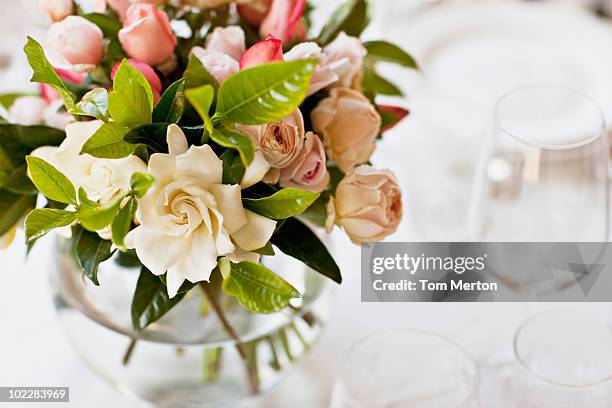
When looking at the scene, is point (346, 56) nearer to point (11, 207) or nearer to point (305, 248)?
point (305, 248)

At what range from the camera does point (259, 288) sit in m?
0.37

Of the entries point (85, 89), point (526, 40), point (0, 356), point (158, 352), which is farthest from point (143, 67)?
point (526, 40)

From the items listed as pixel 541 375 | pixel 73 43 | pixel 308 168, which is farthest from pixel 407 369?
pixel 73 43

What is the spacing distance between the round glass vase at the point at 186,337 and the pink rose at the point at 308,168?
17 cm

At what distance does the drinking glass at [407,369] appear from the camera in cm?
52

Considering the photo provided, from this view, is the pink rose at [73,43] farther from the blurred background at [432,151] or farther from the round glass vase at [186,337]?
the round glass vase at [186,337]

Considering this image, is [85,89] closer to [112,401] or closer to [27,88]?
[112,401]

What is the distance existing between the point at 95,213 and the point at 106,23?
0.56 feet

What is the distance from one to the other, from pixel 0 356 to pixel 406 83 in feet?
1.54

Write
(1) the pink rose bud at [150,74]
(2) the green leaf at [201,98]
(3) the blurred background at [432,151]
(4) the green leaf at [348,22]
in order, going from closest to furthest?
(2) the green leaf at [201,98] → (1) the pink rose bud at [150,74] → (4) the green leaf at [348,22] → (3) the blurred background at [432,151]

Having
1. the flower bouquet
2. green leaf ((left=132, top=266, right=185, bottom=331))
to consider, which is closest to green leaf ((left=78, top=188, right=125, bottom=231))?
the flower bouquet

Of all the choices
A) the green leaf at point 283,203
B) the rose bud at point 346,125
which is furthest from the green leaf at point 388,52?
the green leaf at point 283,203

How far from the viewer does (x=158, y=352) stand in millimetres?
581

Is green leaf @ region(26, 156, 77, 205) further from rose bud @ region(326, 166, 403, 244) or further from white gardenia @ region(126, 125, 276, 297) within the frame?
rose bud @ region(326, 166, 403, 244)
